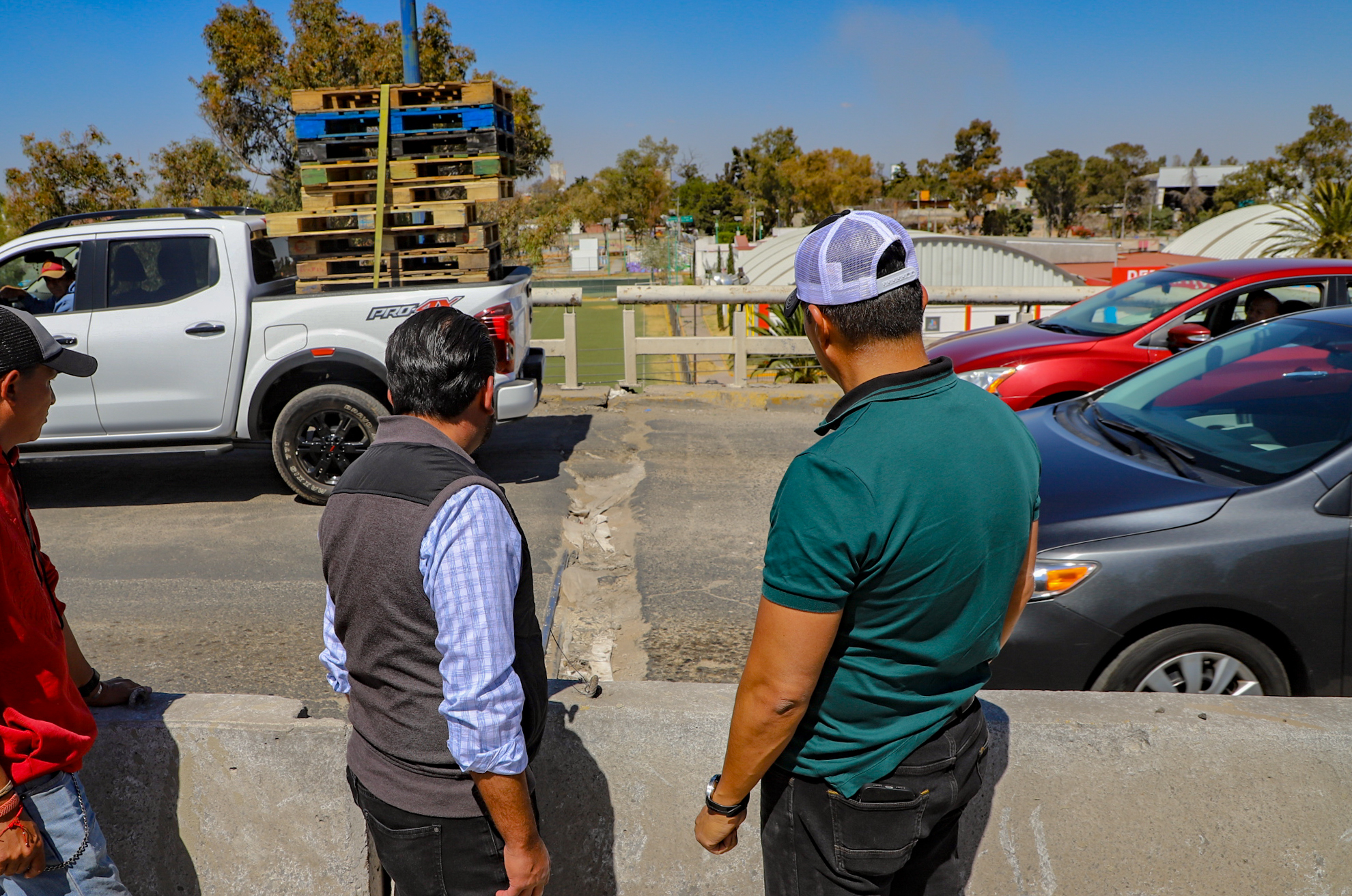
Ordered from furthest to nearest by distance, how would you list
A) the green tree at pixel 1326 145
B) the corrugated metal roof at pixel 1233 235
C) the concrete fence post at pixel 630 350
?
the green tree at pixel 1326 145 → the corrugated metal roof at pixel 1233 235 → the concrete fence post at pixel 630 350

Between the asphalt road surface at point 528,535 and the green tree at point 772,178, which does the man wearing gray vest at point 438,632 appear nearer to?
the asphalt road surface at point 528,535

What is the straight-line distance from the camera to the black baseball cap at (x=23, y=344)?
81.7 inches

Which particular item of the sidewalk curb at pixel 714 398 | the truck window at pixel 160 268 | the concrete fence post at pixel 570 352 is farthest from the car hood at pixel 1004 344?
the truck window at pixel 160 268

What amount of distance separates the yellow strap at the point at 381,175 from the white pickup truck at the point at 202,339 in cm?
68

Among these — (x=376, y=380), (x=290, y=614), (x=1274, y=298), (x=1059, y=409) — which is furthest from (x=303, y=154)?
(x=1274, y=298)

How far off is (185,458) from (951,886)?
8.34m

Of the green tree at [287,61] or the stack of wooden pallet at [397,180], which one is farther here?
the green tree at [287,61]

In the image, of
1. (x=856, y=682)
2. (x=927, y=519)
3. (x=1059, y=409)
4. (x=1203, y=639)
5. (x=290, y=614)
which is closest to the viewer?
(x=927, y=519)

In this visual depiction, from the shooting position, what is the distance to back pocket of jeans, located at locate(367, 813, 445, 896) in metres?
1.91

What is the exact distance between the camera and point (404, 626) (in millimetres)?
1840

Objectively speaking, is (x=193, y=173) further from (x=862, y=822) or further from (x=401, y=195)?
(x=862, y=822)

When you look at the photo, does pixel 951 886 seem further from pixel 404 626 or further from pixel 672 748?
pixel 404 626

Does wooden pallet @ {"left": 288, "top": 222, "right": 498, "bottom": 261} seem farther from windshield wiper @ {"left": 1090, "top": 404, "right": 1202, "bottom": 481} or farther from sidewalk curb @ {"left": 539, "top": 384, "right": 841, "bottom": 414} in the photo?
windshield wiper @ {"left": 1090, "top": 404, "right": 1202, "bottom": 481}

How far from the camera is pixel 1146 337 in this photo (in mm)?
7516
